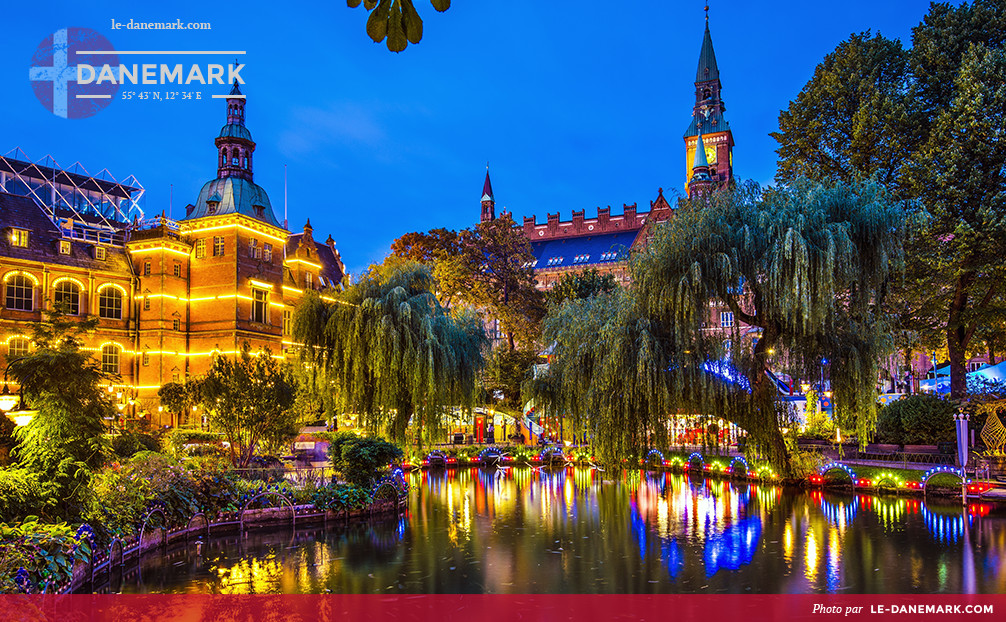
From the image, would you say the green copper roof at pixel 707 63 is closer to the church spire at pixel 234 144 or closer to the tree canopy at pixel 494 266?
the tree canopy at pixel 494 266

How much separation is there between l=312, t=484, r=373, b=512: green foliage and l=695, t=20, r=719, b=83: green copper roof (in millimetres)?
81729

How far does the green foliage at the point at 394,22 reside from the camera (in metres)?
4.36

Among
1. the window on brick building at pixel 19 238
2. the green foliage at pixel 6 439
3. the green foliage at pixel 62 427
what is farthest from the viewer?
the window on brick building at pixel 19 238

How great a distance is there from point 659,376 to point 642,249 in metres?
3.61

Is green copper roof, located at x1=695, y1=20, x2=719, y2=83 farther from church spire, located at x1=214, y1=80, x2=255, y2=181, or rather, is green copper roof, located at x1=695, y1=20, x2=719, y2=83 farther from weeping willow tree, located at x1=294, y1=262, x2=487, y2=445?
weeping willow tree, located at x1=294, y1=262, x2=487, y2=445

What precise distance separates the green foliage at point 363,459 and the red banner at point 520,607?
9.20m

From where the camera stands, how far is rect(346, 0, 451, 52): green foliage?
4359 mm

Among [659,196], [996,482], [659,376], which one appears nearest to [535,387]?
[659,376]

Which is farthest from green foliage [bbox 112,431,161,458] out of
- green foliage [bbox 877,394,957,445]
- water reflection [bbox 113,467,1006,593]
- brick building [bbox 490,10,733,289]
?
brick building [bbox 490,10,733,289]

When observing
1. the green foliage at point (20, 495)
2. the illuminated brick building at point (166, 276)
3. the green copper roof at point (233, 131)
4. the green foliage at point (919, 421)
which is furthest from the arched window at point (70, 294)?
the green foliage at point (919, 421)

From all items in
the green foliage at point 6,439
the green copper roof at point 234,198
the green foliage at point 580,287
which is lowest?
the green foliage at point 6,439

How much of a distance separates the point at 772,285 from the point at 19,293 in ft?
132

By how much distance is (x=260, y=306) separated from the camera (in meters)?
47.2

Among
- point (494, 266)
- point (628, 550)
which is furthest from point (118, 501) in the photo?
point (494, 266)
